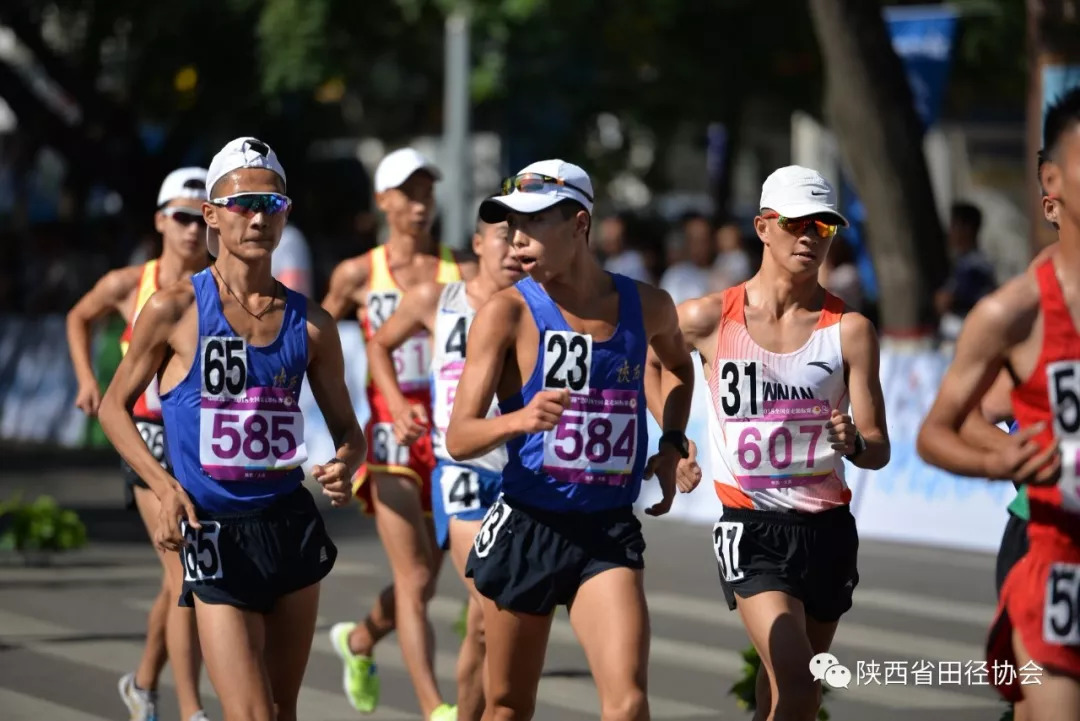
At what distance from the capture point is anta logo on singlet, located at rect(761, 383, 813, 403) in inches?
261

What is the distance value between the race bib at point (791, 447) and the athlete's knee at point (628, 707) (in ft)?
3.07

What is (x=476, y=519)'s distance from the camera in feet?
26.9

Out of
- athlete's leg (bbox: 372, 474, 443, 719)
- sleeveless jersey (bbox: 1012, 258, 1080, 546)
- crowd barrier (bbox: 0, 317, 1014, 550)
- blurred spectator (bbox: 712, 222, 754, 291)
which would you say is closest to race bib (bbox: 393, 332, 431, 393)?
athlete's leg (bbox: 372, 474, 443, 719)

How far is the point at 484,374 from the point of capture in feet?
20.8

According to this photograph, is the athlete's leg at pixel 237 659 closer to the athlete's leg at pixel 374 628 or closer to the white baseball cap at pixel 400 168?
the athlete's leg at pixel 374 628

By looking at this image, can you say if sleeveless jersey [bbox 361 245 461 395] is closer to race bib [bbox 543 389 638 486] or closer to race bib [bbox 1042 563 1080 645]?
race bib [bbox 543 389 638 486]

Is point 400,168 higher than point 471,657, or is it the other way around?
point 400,168

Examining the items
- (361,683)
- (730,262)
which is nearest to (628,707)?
(361,683)

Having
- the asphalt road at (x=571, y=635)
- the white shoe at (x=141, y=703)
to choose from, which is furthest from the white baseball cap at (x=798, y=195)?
the white shoe at (x=141, y=703)

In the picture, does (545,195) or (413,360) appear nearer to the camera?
(545,195)

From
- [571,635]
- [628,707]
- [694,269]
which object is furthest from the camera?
[694,269]

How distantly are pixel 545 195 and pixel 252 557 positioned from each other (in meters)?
1.46

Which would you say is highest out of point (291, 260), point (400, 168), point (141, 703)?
point (291, 260)

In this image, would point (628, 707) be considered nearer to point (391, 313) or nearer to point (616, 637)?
point (616, 637)
